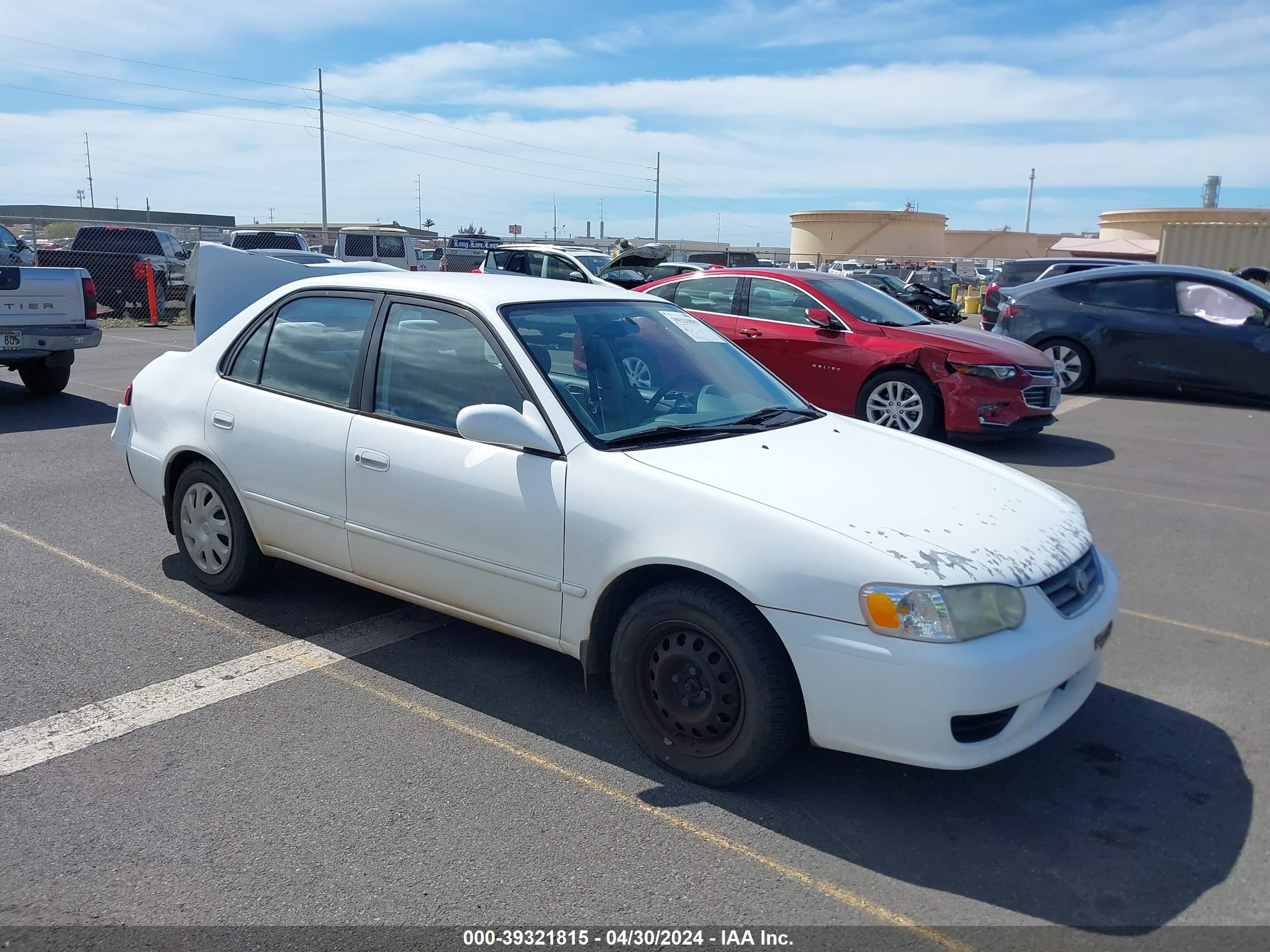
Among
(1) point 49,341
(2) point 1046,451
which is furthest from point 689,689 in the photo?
(1) point 49,341

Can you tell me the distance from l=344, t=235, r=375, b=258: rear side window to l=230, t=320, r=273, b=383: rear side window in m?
21.9

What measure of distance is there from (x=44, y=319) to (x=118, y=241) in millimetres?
14772

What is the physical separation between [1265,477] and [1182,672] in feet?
16.2

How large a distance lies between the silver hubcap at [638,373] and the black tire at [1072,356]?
9.92 meters

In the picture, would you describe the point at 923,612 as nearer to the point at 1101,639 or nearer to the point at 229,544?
the point at 1101,639

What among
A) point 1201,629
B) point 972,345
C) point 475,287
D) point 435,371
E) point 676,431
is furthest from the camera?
point 972,345

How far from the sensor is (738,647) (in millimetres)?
3248

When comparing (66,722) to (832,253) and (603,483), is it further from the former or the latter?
(832,253)

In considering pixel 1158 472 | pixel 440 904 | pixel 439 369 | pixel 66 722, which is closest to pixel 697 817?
pixel 440 904

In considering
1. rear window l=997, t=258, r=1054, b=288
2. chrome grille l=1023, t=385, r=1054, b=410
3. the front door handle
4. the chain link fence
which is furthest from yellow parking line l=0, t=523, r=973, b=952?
rear window l=997, t=258, r=1054, b=288

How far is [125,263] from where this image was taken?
21.0 metres

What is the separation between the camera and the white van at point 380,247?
2577 cm

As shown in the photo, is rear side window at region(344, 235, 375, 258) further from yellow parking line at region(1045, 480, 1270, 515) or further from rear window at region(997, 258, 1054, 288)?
yellow parking line at region(1045, 480, 1270, 515)

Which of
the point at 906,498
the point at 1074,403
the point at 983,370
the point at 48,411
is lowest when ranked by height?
the point at 48,411
